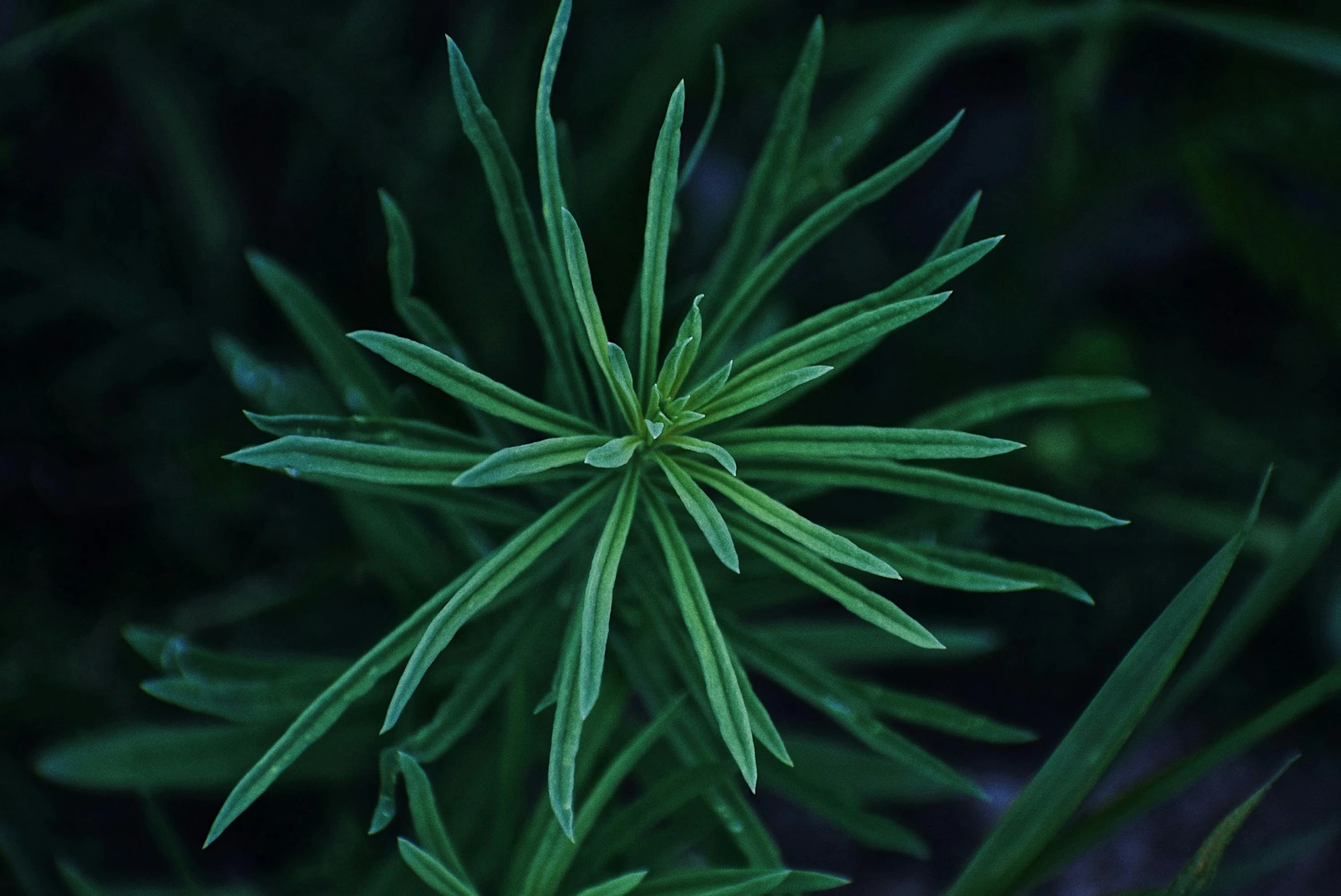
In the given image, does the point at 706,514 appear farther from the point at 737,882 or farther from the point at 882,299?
the point at 737,882

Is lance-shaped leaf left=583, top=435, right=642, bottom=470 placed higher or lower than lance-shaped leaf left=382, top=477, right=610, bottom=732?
higher

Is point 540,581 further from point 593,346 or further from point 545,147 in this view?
point 545,147

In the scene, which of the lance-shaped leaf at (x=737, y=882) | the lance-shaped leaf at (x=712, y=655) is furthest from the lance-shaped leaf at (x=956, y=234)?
the lance-shaped leaf at (x=737, y=882)

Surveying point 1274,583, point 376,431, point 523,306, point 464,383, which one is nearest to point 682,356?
point 464,383

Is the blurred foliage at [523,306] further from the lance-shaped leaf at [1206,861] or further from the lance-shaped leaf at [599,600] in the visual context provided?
the lance-shaped leaf at [599,600]

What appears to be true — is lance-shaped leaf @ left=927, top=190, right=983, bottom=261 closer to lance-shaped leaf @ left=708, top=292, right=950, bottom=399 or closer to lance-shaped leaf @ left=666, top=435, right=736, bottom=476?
lance-shaped leaf @ left=708, top=292, right=950, bottom=399

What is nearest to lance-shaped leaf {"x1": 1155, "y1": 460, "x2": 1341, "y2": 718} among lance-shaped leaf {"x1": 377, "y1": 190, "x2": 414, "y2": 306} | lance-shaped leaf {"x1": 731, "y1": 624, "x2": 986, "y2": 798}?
lance-shaped leaf {"x1": 731, "y1": 624, "x2": 986, "y2": 798}

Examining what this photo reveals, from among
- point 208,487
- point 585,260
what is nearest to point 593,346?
point 585,260
